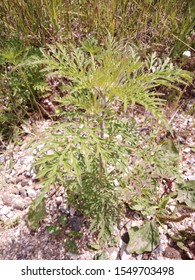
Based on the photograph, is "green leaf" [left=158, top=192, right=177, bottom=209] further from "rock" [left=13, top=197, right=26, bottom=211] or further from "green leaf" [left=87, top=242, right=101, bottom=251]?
"rock" [left=13, top=197, right=26, bottom=211]

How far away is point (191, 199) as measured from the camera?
7.10ft

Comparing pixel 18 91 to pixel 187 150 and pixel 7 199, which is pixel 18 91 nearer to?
pixel 7 199

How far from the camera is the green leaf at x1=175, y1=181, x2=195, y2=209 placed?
2.16 m

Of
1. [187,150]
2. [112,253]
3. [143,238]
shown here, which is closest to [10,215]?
[112,253]

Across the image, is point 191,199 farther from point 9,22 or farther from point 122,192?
point 9,22

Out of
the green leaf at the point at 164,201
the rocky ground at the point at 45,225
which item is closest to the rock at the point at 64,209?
the rocky ground at the point at 45,225

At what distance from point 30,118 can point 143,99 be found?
167 cm

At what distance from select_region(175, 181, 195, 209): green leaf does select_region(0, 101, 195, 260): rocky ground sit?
96 mm

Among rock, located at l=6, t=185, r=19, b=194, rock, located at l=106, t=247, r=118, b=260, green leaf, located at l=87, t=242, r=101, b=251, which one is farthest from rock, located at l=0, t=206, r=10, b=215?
rock, located at l=106, t=247, r=118, b=260

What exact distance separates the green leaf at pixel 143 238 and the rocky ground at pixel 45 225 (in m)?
0.07

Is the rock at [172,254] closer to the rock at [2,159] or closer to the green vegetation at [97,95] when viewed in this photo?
the green vegetation at [97,95]
